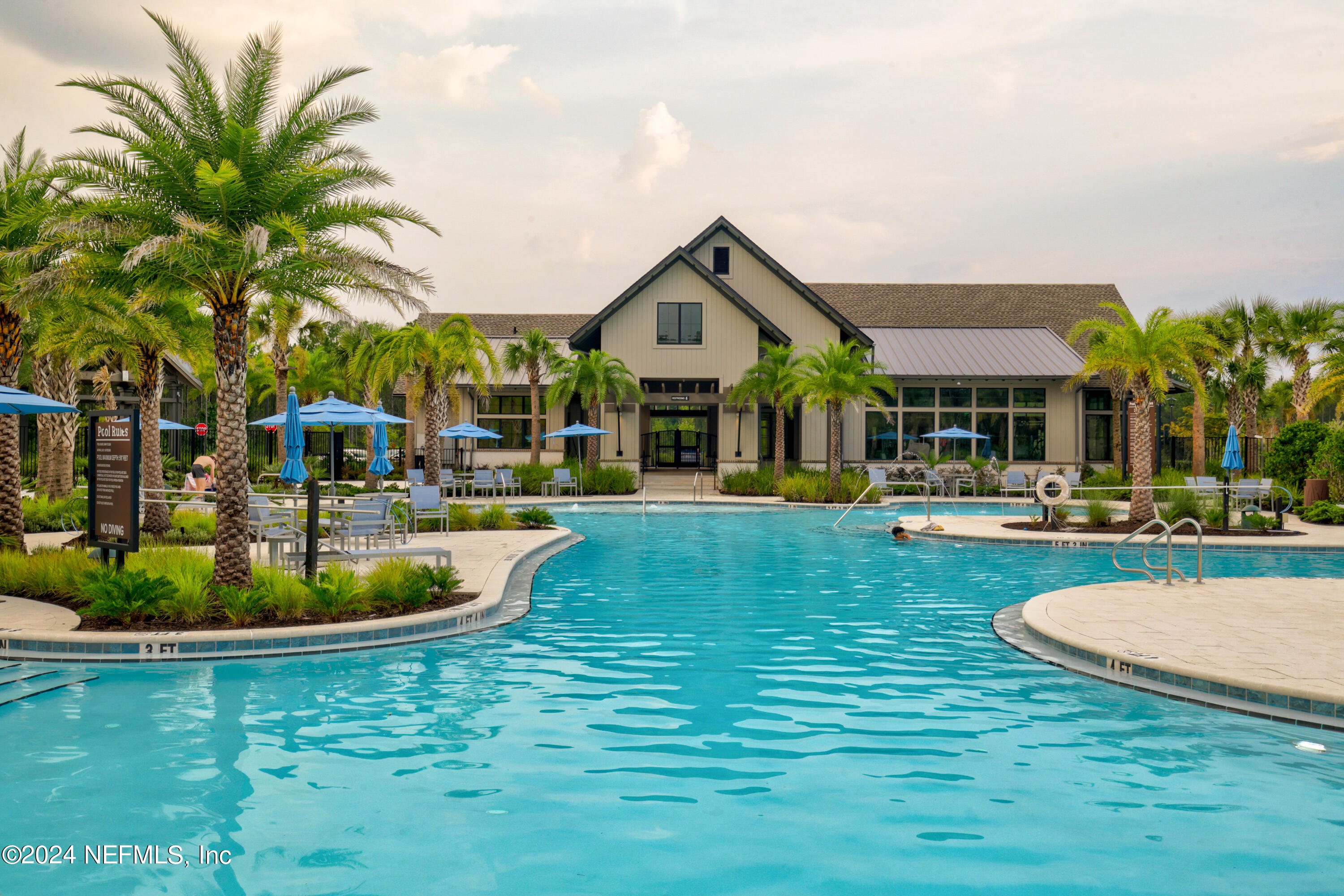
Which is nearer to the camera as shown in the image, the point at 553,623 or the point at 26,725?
the point at 26,725

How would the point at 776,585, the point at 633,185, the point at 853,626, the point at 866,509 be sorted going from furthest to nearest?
the point at 633,185 → the point at 866,509 → the point at 776,585 → the point at 853,626

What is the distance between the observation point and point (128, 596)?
28.3 ft

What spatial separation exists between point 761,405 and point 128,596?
2757 cm

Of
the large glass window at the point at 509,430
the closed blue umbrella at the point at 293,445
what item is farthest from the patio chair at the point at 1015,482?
the closed blue umbrella at the point at 293,445

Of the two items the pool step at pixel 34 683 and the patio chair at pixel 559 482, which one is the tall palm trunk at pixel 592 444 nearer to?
the patio chair at pixel 559 482

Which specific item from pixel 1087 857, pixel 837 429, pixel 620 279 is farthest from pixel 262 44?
pixel 620 279

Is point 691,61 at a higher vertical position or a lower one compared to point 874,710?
higher

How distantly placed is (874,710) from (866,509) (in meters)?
19.7

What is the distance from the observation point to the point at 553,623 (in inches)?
380

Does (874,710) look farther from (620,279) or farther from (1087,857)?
(620,279)

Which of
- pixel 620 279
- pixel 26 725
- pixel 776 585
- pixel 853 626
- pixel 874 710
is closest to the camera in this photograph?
pixel 26 725

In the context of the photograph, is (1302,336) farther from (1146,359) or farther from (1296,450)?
(1146,359)

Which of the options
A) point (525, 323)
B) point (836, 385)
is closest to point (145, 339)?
point (836, 385)

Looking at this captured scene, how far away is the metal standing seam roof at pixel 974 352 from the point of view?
1341 inches
